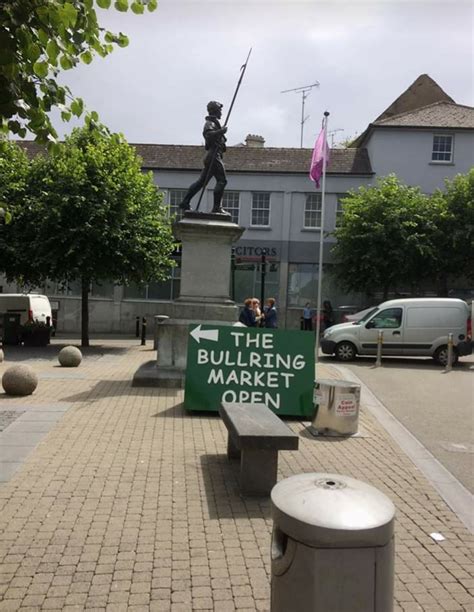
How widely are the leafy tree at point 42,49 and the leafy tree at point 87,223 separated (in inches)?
575

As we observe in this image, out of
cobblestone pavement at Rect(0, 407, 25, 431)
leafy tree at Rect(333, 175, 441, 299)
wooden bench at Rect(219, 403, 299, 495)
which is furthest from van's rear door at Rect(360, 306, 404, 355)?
wooden bench at Rect(219, 403, 299, 495)

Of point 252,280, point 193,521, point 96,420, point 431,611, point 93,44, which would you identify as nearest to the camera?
point 431,611

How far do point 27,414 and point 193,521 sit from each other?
4.51 metres

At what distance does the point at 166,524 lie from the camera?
445 cm

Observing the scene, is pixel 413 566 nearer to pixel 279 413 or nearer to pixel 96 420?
pixel 279 413

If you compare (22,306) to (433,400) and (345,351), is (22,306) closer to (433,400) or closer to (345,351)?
(345,351)

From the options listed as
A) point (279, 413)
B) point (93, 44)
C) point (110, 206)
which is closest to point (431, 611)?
point (93, 44)

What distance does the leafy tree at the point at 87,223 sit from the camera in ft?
61.2

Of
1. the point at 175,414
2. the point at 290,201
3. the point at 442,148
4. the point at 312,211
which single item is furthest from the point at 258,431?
the point at 442,148

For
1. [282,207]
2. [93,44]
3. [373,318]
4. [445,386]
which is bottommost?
[445,386]

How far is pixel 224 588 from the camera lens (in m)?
3.50

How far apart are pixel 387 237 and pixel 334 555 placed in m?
26.0

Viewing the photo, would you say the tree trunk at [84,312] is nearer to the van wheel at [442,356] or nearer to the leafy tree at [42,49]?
the van wheel at [442,356]

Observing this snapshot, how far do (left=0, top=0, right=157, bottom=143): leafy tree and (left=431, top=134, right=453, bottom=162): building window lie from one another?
31.0 metres
